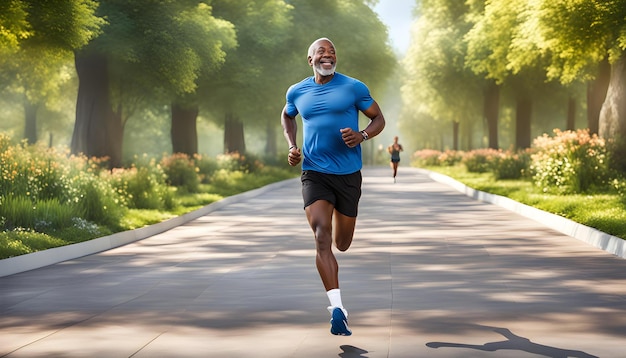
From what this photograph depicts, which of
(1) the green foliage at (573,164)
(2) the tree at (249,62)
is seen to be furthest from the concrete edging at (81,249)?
(2) the tree at (249,62)

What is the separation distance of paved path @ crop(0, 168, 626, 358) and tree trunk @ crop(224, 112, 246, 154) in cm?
3657

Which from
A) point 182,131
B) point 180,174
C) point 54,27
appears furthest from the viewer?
point 182,131

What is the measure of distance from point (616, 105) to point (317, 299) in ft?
78.0

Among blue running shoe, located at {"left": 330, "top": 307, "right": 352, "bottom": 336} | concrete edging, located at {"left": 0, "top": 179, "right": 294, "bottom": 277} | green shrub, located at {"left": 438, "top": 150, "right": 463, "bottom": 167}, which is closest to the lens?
blue running shoe, located at {"left": 330, "top": 307, "right": 352, "bottom": 336}

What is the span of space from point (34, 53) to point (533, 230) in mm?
15704

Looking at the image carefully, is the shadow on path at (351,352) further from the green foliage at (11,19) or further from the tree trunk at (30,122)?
the tree trunk at (30,122)

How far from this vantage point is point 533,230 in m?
20.8

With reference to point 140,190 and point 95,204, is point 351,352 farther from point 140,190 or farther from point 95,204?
point 140,190

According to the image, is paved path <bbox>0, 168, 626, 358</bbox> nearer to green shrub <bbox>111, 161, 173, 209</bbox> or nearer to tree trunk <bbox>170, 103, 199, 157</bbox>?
green shrub <bbox>111, 161, 173, 209</bbox>

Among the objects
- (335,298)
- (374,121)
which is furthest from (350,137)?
(335,298)

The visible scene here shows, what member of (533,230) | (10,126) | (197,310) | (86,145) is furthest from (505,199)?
(10,126)

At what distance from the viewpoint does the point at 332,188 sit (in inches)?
374

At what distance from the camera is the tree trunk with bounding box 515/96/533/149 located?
54912 mm

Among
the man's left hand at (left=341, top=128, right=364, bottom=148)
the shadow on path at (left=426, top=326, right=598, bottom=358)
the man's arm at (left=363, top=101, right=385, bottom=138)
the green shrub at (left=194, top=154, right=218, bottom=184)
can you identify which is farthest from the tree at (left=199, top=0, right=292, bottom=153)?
the shadow on path at (left=426, top=326, right=598, bottom=358)
